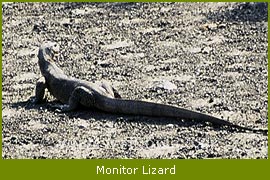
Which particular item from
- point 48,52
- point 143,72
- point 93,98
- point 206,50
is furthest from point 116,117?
point 206,50

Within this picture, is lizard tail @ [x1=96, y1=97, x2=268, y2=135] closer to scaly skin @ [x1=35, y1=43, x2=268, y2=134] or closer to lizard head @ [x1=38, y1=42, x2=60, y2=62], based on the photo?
scaly skin @ [x1=35, y1=43, x2=268, y2=134]

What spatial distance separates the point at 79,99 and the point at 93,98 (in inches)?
8.6

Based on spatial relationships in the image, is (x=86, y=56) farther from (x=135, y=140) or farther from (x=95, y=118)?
(x=135, y=140)

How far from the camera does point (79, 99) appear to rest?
356 inches

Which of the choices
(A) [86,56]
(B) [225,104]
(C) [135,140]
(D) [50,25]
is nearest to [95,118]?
(C) [135,140]

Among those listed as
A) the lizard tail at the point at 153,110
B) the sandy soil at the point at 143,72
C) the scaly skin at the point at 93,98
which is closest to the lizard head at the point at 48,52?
the scaly skin at the point at 93,98

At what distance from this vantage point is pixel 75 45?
11.6 meters

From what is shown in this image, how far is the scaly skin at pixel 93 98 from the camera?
8414 millimetres

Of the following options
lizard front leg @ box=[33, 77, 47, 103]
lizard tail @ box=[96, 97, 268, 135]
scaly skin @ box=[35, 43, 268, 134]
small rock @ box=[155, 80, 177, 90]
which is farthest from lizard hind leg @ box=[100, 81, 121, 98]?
lizard front leg @ box=[33, 77, 47, 103]

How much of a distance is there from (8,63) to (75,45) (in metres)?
1.19

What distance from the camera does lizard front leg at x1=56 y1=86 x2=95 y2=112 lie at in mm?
8930

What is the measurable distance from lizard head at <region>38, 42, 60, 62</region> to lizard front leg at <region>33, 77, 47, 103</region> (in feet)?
1.62

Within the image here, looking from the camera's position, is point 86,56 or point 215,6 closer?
point 86,56

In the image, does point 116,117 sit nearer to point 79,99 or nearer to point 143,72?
point 79,99
